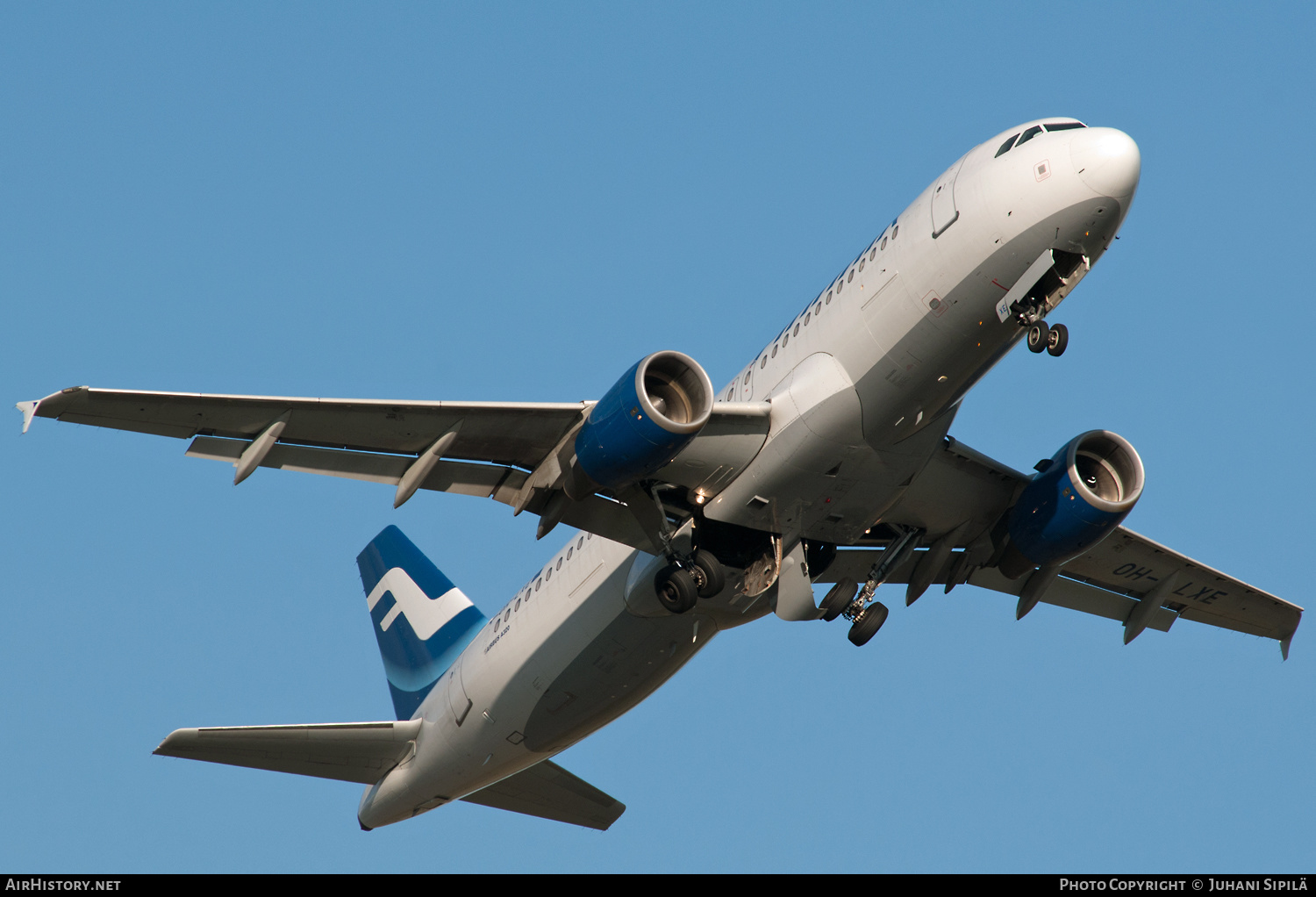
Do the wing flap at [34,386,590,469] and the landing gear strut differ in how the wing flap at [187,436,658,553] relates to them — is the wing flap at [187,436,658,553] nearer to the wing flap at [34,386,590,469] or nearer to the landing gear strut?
the wing flap at [34,386,590,469]

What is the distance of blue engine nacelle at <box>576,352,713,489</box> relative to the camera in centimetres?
1995

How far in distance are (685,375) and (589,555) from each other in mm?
5900

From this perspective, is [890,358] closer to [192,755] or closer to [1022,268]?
[1022,268]

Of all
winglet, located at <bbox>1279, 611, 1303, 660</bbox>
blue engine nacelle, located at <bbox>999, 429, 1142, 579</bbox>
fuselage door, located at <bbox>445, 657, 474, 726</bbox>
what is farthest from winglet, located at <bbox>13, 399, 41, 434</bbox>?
winglet, located at <bbox>1279, 611, 1303, 660</bbox>

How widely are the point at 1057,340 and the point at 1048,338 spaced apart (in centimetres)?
12

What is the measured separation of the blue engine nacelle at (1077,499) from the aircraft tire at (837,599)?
10.2 feet

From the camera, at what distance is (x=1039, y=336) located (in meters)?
19.8

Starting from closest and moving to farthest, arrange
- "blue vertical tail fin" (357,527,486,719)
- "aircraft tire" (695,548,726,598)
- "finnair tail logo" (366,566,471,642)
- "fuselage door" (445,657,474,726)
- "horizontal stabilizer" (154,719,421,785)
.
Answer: "aircraft tire" (695,548,726,598), "horizontal stabilizer" (154,719,421,785), "fuselage door" (445,657,474,726), "blue vertical tail fin" (357,527,486,719), "finnair tail logo" (366,566,471,642)

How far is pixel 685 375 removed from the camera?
20562 millimetres

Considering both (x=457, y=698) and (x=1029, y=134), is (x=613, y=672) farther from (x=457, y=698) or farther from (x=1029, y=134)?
(x=1029, y=134)

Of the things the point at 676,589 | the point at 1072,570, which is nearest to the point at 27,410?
the point at 676,589

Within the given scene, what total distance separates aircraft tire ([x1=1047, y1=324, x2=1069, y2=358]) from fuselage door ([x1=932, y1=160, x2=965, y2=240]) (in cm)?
204
